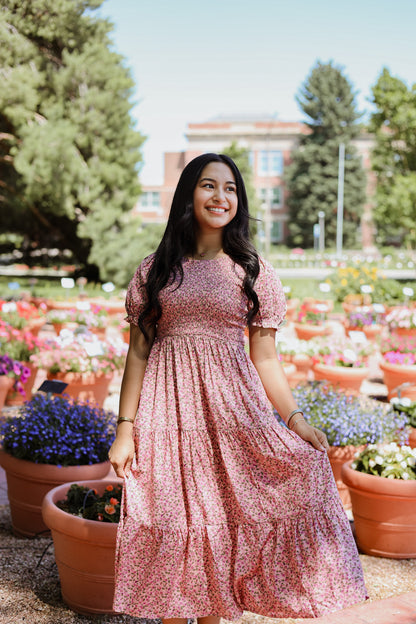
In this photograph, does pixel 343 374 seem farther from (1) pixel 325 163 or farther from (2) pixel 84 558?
(1) pixel 325 163

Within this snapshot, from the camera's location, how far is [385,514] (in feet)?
10.3

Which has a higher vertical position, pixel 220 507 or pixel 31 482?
pixel 220 507

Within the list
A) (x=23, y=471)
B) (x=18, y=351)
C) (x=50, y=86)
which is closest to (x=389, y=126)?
(x=50, y=86)

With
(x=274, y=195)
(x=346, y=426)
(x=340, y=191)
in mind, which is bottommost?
(x=346, y=426)

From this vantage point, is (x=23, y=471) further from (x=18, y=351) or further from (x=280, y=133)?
(x=280, y=133)

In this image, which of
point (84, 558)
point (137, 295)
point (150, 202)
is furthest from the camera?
point (150, 202)

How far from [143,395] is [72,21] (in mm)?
13204

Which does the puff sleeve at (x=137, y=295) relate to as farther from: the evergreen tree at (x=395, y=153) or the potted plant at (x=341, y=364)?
the evergreen tree at (x=395, y=153)

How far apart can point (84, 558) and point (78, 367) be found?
125 inches

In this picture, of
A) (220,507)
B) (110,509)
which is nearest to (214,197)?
(220,507)

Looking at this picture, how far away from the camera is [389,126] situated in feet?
78.9

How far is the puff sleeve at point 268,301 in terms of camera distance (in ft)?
7.13

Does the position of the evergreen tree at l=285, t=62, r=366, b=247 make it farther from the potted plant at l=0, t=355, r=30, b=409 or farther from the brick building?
the potted plant at l=0, t=355, r=30, b=409

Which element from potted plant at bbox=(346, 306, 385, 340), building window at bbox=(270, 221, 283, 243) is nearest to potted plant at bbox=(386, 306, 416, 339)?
potted plant at bbox=(346, 306, 385, 340)
